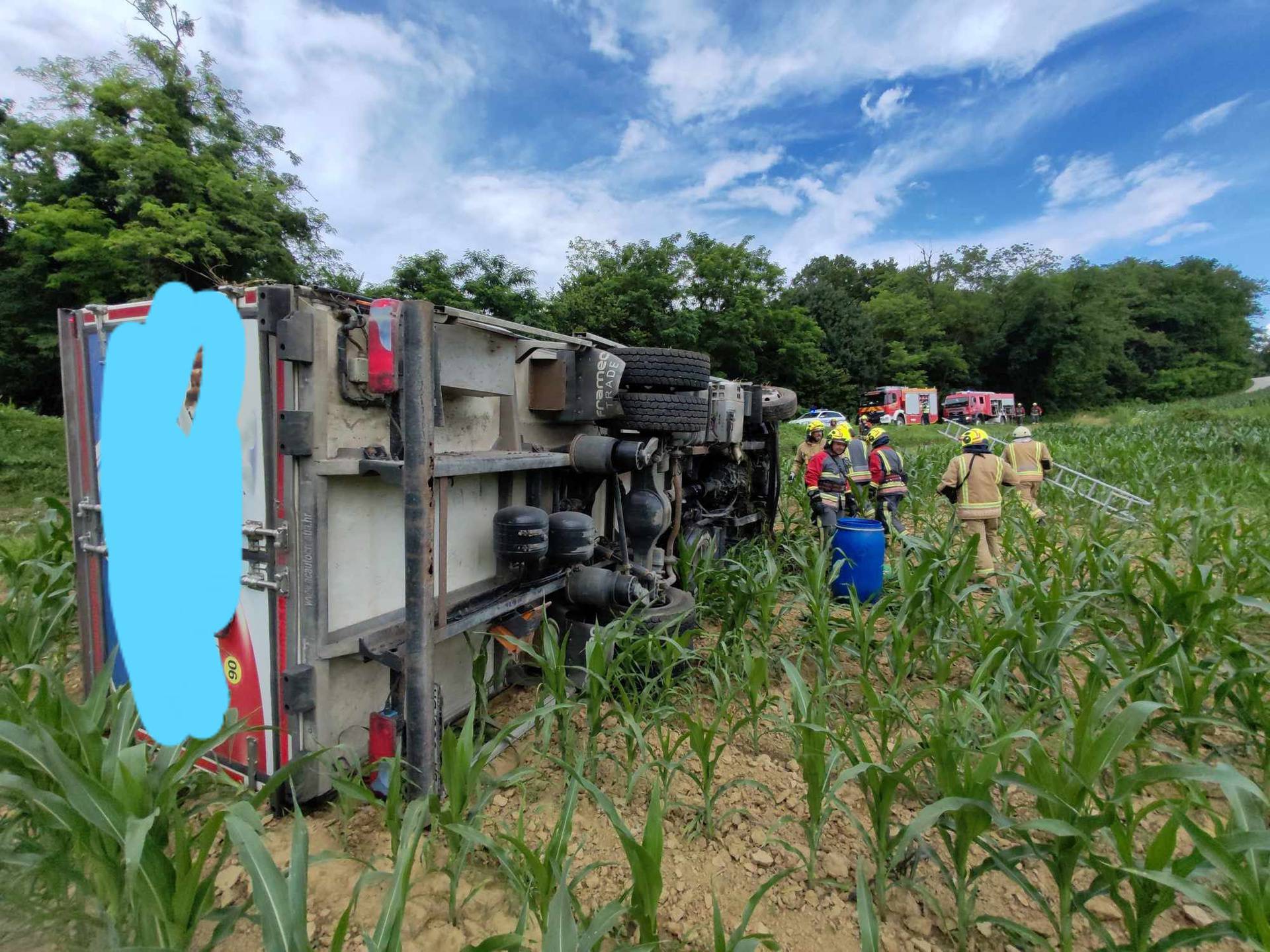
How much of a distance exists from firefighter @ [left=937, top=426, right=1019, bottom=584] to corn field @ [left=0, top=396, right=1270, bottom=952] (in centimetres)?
189

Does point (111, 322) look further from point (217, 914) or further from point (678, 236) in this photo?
point (678, 236)

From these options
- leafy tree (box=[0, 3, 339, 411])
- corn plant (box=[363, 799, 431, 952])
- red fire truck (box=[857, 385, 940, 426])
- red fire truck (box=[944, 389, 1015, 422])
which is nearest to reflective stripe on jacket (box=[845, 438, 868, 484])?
corn plant (box=[363, 799, 431, 952])

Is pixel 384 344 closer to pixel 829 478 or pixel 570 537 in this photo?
pixel 570 537

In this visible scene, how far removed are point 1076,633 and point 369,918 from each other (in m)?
4.21

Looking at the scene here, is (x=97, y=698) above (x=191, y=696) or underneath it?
above

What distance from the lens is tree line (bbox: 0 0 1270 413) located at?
14156mm

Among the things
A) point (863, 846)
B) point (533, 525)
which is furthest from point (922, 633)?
point (533, 525)

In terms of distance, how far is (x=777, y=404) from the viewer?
558 centimetres

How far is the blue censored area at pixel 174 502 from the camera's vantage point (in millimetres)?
2070

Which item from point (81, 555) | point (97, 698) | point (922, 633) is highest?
point (81, 555)

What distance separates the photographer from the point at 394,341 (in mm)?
2008

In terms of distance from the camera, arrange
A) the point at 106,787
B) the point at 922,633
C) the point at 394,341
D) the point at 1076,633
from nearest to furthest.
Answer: the point at 106,787 < the point at 394,341 < the point at 922,633 < the point at 1076,633

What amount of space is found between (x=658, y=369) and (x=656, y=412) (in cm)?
24

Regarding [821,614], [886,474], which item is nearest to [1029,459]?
[886,474]
